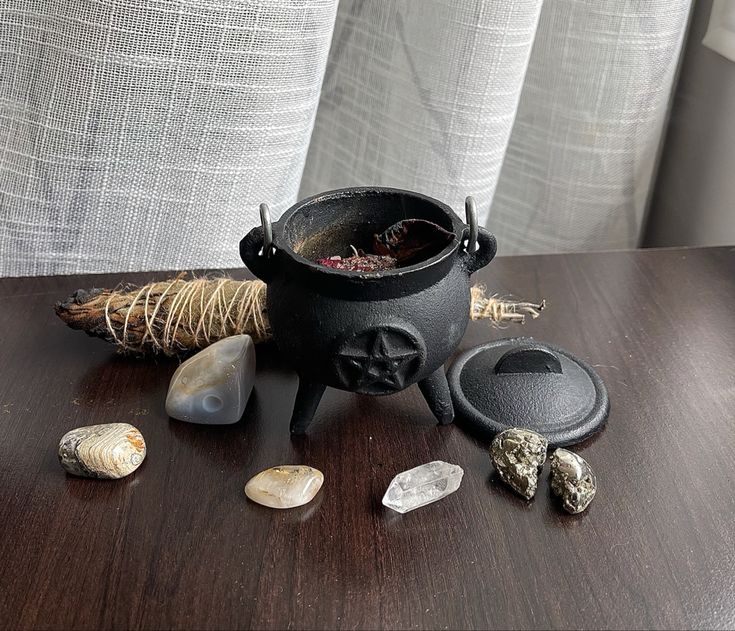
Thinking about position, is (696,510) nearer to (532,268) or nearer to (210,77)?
(532,268)

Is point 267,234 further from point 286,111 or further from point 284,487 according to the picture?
point 286,111

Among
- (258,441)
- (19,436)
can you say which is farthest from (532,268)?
(19,436)

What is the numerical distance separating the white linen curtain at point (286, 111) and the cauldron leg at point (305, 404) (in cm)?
41

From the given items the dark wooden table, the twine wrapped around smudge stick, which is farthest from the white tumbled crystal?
the twine wrapped around smudge stick

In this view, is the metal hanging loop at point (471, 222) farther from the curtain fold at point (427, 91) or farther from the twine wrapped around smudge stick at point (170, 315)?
the curtain fold at point (427, 91)

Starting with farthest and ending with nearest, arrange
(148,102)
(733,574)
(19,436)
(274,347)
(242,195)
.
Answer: (242,195)
(148,102)
(274,347)
(19,436)
(733,574)

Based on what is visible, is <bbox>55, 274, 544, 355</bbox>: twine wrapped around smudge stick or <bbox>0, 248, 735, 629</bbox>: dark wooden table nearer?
<bbox>0, 248, 735, 629</bbox>: dark wooden table

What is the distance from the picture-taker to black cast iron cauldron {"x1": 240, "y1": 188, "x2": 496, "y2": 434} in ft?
1.83

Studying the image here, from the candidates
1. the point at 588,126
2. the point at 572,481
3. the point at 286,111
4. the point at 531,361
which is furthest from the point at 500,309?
the point at 588,126

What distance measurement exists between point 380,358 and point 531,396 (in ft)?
0.50

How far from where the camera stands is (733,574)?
53cm

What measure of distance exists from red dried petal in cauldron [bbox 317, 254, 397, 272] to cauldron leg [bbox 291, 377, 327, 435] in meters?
0.09

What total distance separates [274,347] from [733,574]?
42 centimetres

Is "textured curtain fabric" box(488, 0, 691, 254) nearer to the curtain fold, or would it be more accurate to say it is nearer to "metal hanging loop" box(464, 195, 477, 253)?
the curtain fold
